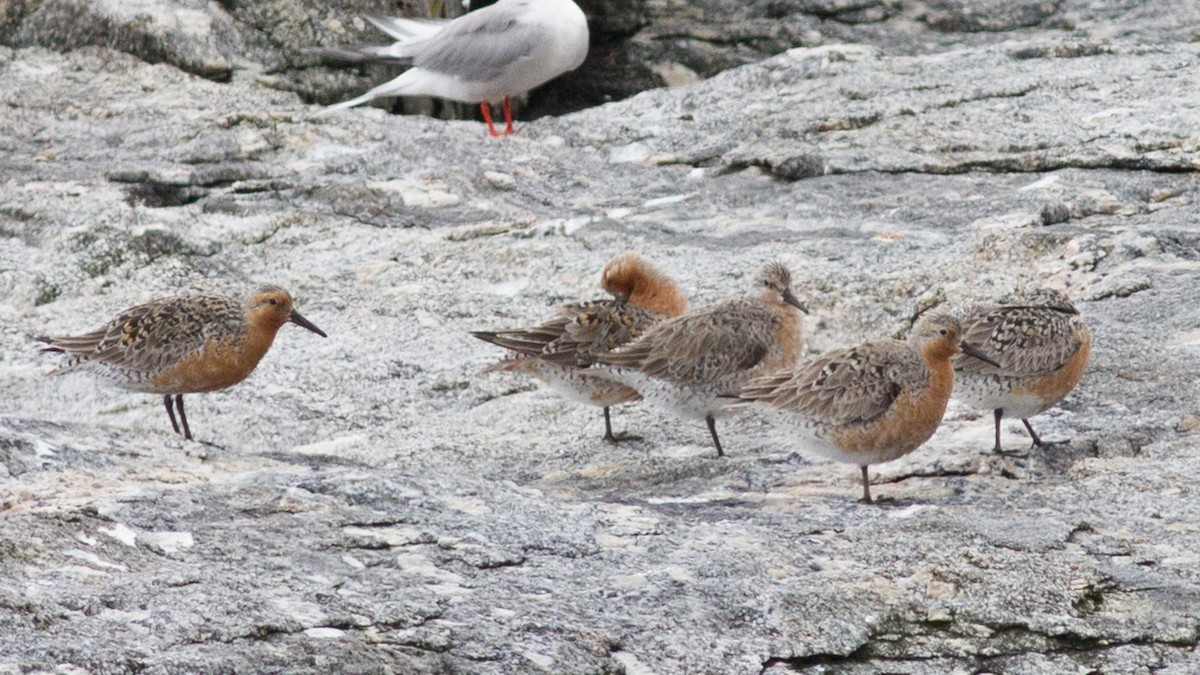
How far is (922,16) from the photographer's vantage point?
13758 millimetres

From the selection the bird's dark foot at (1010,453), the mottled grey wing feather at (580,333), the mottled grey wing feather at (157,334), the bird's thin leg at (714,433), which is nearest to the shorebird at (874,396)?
the bird's dark foot at (1010,453)

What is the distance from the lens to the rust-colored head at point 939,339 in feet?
20.5

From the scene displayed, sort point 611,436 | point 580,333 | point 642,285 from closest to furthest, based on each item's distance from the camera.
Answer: point 611,436 < point 580,333 < point 642,285

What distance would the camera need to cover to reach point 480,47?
40.0 feet

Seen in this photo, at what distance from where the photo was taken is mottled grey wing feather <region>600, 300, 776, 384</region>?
701cm

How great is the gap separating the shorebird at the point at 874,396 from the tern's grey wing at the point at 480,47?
6256mm

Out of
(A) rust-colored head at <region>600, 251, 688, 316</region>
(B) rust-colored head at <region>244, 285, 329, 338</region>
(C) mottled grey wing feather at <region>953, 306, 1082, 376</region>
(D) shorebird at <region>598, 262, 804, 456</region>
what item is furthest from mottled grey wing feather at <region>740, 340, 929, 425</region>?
(B) rust-colored head at <region>244, 285, 329, 338</region>

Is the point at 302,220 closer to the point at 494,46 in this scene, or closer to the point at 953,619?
the point at 494,46

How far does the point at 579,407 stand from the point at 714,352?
1113 millimetres

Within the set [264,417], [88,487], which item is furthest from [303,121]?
[88,487]

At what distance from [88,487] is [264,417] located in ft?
7.87

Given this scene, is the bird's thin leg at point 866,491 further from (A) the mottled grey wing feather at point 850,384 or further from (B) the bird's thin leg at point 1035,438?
(B) the bird's thin leg at point 1035,438

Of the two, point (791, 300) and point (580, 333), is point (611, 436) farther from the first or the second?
point (791, 300)

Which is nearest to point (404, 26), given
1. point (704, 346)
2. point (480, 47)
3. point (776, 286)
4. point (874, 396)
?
point (480, 47)
